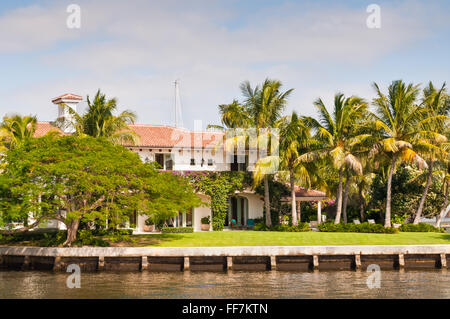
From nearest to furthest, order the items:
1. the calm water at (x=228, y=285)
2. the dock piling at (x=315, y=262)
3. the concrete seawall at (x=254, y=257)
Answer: the calm water at (x=228, y=285)
the dock piling at (x=315, y=262)
the concrete seawall at (x=254, y=257)

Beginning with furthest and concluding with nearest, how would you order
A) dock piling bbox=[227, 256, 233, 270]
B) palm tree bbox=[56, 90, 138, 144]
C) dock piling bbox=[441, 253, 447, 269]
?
palm tree bbox=[56, 90, 138, 144]
dock piling bbox=[441, 253, 447, 269]
dock piling bbox=[227, 256, 233, 270]

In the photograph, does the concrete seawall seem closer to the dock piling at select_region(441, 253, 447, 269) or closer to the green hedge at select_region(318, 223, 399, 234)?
the dock piling at select_region(441, 253, 447, 269)

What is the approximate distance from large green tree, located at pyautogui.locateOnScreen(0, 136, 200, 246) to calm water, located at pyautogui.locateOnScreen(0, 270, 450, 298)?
11.8 ft

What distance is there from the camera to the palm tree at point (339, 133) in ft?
→ 136

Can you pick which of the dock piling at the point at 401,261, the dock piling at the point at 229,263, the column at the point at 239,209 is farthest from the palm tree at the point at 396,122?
the dock piling at the point at 229,263

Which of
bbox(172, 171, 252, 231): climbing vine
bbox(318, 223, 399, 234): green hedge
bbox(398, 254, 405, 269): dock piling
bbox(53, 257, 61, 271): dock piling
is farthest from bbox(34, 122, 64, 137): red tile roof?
bbox(398, 254, 405, 269): dock piling

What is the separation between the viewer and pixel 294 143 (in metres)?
41.9

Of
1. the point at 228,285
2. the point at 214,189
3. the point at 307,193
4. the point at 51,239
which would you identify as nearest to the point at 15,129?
the point at 51,239

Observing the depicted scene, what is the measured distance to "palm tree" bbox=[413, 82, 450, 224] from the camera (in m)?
41.0

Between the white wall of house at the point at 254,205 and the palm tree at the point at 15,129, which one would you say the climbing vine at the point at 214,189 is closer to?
the white wall of house at the point at 254,205

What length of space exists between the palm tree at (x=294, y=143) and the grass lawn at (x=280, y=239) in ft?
21.2

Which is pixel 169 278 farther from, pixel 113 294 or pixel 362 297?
pixel 362 297

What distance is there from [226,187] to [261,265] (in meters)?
14.5
